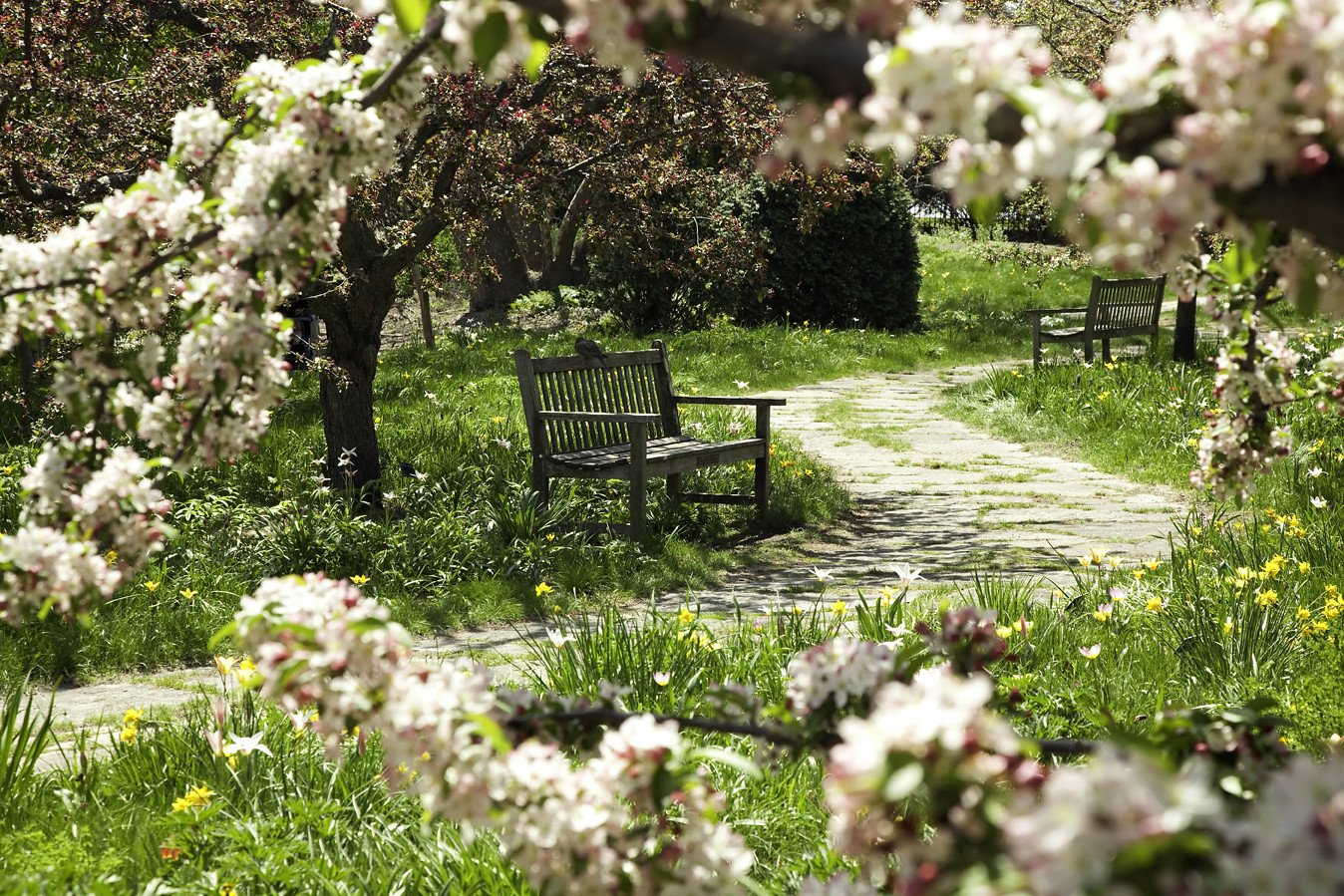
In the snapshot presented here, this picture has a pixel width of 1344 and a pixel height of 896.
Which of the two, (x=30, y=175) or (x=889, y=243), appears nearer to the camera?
(x=30, y=175)

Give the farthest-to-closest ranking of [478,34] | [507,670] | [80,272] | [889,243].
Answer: [889,243], [507,670], [80,272], [478,34]

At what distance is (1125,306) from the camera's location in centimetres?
1305

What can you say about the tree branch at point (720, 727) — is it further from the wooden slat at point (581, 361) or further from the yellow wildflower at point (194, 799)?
the wooden slat at point (581, 361)

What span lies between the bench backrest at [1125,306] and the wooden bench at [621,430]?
5.84 meters

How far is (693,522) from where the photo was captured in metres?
7.25

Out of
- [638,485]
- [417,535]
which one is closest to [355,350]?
[417,535]

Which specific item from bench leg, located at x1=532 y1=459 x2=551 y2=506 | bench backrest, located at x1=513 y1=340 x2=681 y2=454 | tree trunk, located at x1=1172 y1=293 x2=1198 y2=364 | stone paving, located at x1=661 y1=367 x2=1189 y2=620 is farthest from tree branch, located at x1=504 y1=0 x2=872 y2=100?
tree trunk, located at x1=1172 y1=293 x2=1198 y2=364

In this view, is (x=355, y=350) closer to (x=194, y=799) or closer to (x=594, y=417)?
(x=594, y=417)

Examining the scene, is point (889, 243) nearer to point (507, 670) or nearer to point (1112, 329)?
point (1112, 329)

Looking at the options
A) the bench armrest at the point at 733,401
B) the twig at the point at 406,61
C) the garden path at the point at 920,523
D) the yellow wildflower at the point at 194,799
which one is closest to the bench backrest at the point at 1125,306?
the garden path at the point at 920,523

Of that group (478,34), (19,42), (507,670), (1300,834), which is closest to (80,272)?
(478,34)

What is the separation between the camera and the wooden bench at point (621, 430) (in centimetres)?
668

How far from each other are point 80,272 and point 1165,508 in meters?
6.68

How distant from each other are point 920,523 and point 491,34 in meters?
6.39
